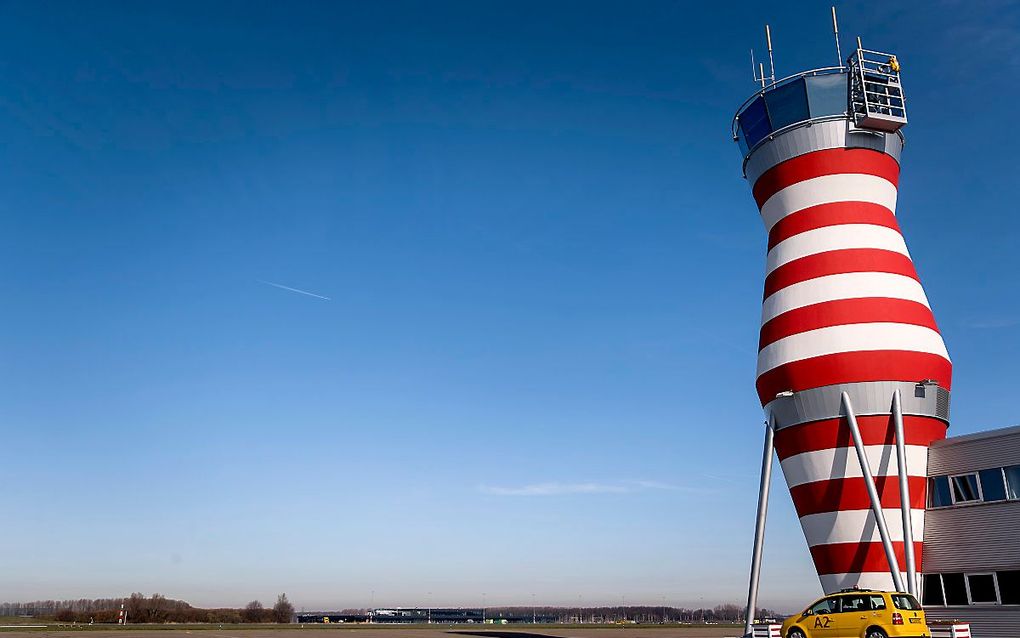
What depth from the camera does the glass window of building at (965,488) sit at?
1200 inches

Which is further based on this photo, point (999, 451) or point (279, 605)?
point (279, 605)

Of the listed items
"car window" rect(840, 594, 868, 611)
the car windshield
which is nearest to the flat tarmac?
Result: the car windshield

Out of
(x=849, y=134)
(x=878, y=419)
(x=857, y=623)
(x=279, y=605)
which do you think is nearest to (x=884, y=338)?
(x=878, y=419)

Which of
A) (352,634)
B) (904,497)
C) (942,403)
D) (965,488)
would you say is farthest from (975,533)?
(352,634)

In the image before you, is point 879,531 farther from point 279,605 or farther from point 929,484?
point 279,605

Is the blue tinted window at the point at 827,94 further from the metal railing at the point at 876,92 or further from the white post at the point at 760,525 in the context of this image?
the white post at the point at 760,525

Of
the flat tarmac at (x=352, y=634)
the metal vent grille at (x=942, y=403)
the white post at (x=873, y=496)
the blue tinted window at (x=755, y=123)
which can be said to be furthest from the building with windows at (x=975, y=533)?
the flat tarmac at (x=352, y=634)

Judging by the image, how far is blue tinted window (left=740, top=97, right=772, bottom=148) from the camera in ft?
118

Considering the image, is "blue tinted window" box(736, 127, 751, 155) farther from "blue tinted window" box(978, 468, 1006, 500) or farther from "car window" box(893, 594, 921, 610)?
"car window" box(893, 594, 921, 610)

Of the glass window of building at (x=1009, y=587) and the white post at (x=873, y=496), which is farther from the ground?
the white post at (x=873, y=496)

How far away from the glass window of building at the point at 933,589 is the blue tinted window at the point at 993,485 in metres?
3.76

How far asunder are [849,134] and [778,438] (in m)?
13.5

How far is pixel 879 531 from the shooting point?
29.6m

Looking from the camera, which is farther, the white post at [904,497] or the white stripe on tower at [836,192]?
the white stripe on tower at [836,192]
